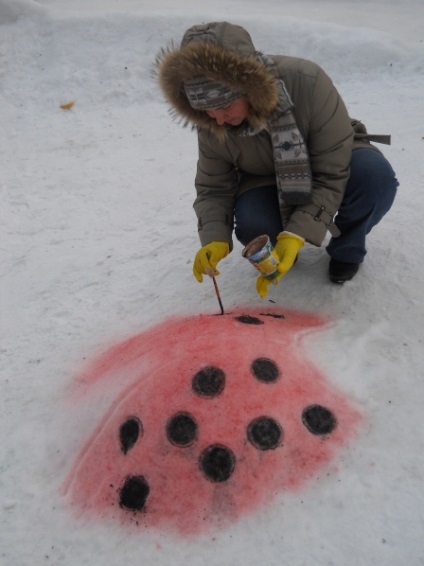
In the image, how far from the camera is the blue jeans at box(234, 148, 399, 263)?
2008 millimetres

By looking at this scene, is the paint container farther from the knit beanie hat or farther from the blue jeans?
the knit beanie hat

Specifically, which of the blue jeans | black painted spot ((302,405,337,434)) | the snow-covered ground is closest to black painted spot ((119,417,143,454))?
the snow-covered ground

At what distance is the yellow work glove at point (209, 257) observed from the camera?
2.09 m

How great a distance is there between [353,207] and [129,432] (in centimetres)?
129

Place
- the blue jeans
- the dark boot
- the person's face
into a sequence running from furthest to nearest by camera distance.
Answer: the dark boot
the blue jeans
the person's face

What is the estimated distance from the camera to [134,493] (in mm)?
1525

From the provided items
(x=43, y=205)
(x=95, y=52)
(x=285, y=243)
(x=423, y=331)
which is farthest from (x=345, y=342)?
(x=95, y=52)

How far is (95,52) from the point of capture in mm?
5641

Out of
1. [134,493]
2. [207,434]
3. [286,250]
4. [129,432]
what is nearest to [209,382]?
[207,434]

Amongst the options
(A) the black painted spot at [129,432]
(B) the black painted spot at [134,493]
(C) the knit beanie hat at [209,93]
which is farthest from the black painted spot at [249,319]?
(C) the knit beanie hat at [209,93]

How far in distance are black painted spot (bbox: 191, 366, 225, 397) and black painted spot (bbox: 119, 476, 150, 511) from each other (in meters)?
0.33

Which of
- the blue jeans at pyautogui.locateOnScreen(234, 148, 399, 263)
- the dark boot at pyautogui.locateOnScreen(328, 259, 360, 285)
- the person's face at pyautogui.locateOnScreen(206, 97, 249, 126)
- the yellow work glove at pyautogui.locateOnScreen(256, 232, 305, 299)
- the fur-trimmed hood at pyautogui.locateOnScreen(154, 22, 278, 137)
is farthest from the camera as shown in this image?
the dark boot at pyautogui.locateOnScreen(328, 259, 360, 285)

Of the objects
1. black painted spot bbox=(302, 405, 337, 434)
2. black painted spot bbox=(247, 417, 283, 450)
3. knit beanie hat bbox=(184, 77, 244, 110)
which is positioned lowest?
black painted spot bbox=(302, 405, 337, 434)

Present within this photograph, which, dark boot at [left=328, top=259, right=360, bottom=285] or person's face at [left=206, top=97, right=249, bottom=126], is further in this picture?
dark boot at [left=328, top=259, right=360, bottom=285]
